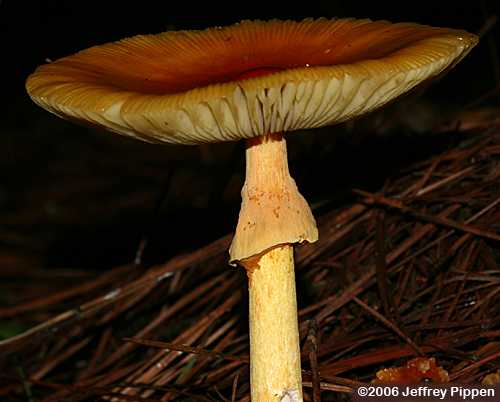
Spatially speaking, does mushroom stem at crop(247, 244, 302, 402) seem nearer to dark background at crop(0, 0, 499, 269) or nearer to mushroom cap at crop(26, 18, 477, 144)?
mushroom cap at crop(26, 18, 477, 144)

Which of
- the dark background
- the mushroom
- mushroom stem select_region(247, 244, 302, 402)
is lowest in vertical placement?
mushroom stem select_region(247, 244, 302, 402)

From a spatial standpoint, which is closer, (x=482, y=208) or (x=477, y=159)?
(x=482, y=208)

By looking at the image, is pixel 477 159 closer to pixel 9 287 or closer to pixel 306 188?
pixel 306 188

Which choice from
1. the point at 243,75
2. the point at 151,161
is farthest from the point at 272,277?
the point at 151,161

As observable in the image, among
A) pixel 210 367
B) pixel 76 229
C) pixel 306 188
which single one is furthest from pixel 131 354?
pixel 76 229

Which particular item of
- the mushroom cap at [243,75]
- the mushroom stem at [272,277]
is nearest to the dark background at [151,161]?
the mushroom cap at [243,75]

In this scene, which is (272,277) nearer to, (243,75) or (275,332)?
(275,332)

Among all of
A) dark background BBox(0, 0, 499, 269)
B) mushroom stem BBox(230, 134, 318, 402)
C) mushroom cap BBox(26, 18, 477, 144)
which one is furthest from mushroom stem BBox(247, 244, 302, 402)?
dark background BBox(0, 0, 499, 269)
